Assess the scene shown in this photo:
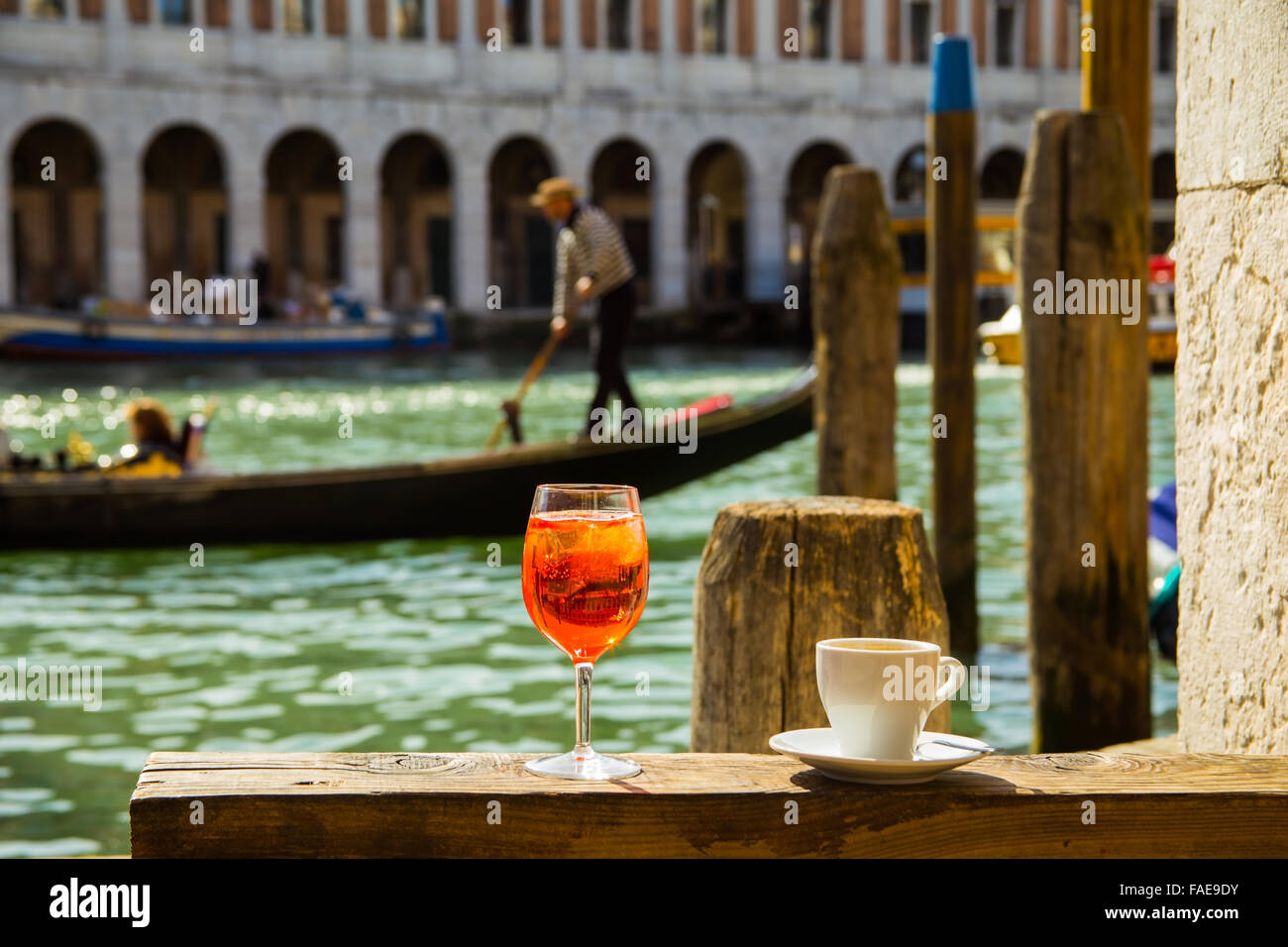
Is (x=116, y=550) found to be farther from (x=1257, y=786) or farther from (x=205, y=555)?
(x=1257, y=786)

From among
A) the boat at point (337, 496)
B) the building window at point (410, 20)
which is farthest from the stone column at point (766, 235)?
the boat at point (337, 496)

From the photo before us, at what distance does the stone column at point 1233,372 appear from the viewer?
217cm

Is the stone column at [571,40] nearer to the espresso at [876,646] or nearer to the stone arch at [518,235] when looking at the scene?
the stone arch at [518,235]

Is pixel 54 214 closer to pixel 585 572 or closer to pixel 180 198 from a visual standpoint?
pixel 180 198

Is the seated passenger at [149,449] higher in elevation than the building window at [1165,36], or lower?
lower

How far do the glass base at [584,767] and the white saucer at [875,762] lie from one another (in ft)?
0.44

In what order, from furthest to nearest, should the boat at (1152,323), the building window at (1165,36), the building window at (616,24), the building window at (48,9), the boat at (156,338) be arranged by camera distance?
the building window at (1165,36) < the building window at (616,24) < the building window at (48,9) < the boat at (156,338) < the boat at (1152,323)

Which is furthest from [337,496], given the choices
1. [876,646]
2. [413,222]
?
[413,222]

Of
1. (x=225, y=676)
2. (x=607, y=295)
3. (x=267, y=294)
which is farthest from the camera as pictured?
(x=267, y=294)

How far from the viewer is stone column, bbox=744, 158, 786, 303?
35812 millimetres

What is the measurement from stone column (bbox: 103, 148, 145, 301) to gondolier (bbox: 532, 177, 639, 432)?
70.6 ft
